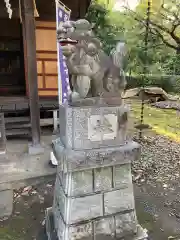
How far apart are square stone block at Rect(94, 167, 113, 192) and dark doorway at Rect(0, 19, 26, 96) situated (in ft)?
18.0

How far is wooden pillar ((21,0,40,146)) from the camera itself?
449 cm

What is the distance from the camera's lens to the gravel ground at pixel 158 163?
4.40 metres

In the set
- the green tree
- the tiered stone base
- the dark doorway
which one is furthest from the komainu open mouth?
the green tree

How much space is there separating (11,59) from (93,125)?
646 centimetres

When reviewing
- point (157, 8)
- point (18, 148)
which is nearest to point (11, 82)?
point (18, 148)

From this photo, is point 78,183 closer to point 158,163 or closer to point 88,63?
point 88,63

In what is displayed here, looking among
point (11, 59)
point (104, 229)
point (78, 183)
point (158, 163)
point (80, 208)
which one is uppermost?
point (11, 59)

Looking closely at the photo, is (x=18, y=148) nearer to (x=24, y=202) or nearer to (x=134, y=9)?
(x=24, y=202)

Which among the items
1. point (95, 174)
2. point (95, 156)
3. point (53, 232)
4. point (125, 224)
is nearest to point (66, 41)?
point (95, 156)

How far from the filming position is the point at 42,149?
501 centimetres

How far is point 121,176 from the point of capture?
91.7 inches

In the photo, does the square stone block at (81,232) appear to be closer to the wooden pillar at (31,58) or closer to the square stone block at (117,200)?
the square stone block at (117,200)

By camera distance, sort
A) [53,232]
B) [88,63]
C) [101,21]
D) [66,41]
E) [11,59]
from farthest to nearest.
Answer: [101,21], [11,59], [53,232], [88,63], [66,41]

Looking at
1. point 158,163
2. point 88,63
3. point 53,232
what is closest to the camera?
point 88,63
